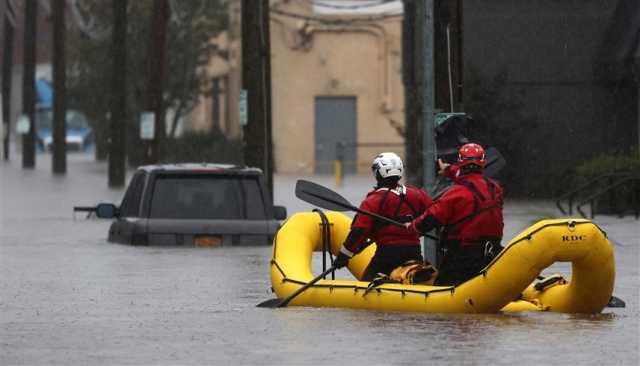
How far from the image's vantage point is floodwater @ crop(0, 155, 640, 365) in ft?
44.4

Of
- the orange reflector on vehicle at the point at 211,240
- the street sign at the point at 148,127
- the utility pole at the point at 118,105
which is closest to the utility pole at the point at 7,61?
the utility pole at the point at 118,105

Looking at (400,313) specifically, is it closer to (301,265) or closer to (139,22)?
(301,265)

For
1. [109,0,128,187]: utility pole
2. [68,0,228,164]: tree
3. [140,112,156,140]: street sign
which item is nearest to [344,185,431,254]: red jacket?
[140,112,156,140]: street sign

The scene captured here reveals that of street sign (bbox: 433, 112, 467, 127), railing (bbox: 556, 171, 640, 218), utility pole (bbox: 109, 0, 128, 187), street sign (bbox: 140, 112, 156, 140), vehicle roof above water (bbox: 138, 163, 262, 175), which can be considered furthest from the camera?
utility pole (bbox: 109, 0, 128, 187)

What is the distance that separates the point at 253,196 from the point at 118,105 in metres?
27.0

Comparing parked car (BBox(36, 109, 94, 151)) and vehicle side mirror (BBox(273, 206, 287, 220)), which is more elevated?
parked car (BBox(36, 109, 94, 151))

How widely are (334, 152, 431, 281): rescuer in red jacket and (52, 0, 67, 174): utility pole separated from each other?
4713 cm

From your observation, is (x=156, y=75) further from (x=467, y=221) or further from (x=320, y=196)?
(x=467, y=221)

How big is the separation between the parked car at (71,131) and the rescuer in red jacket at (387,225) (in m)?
92.8

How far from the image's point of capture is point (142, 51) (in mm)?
69062

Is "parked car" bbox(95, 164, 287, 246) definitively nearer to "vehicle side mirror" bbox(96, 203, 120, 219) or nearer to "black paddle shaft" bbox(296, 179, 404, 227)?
"vehicle side mirror" bbox(96, 203, 120, 219)

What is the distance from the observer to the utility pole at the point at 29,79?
7412 cm

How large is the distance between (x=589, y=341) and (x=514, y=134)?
30.2 m

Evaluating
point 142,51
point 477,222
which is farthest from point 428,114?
point 142,51
